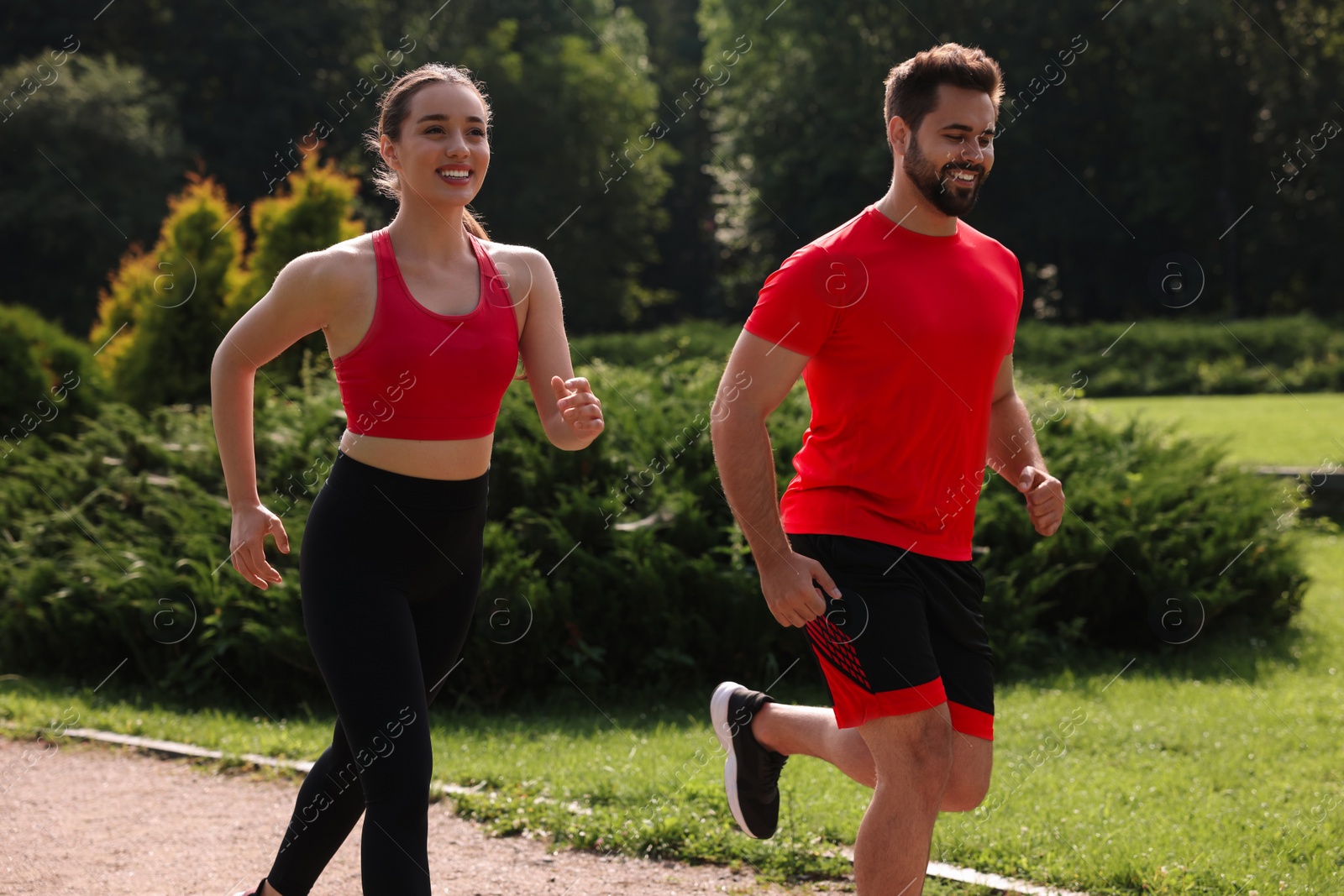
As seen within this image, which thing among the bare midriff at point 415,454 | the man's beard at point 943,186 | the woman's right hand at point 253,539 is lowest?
the woman's right hand at point 253,539

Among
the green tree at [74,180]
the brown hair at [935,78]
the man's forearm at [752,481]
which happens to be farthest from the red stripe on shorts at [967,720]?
the green tree at [74,180]

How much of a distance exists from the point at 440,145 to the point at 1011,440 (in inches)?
68.9

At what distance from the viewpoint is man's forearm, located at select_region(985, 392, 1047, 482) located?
3.63 m

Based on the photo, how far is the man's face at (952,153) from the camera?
3139 mm

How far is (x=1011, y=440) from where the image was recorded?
3.66 m

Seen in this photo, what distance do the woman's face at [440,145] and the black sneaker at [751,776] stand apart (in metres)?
1.70

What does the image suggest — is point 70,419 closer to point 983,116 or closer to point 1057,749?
point 1057,749

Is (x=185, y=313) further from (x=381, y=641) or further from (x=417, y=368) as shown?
(x=381, y=641)

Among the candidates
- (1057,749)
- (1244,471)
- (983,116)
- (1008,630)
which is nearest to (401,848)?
(983,116)

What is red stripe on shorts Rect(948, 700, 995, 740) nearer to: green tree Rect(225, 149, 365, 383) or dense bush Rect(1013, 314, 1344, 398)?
green tree Rect(225, 149, 365, 383)

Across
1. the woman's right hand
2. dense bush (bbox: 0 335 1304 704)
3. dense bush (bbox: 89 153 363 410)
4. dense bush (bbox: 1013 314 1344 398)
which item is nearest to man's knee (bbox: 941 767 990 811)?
the woman's right hand

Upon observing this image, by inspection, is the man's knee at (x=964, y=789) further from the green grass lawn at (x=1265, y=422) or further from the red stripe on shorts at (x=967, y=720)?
the green grass lawn at (x=1265, y=422)

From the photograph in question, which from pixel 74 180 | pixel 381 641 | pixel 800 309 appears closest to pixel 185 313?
pixel 381 641

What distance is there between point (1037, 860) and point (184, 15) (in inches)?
1732
